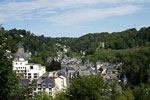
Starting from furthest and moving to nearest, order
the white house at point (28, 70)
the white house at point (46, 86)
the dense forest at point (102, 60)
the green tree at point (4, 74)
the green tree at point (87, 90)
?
the white house at point (28, 70), the white house at point (46, 86), the green tree at point (87, 90), the dense forest at point (102, 60), the green tree at point (4, 74)

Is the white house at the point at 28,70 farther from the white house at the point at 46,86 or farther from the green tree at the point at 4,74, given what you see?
the green tree at the point at 4,74

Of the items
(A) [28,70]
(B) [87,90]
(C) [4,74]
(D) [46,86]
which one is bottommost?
(D) [46,86]

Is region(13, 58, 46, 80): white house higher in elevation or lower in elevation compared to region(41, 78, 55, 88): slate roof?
higher

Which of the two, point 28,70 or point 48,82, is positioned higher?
point 28,70

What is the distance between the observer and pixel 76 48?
253 feet

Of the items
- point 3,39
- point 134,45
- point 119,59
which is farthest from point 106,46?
point 3,39

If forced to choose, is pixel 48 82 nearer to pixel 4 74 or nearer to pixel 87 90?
pixel 87 90

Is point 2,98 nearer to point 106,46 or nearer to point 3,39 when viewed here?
point 3,39

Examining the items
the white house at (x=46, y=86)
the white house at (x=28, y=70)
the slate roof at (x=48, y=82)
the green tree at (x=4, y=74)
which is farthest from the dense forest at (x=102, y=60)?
the slate roof at (x=48, y=82)

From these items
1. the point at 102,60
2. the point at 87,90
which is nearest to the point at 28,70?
the point at 87,90

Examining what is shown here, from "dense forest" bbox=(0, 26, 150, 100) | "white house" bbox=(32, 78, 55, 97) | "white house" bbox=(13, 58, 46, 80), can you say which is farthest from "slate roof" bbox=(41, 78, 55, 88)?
"white house" bbox=(13, 58, 46, 80)

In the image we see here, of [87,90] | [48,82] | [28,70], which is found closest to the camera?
[87,90]

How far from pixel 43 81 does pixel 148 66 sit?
19.4 meters

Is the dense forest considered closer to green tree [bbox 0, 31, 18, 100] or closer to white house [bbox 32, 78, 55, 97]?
green tree [bbox 0, 31, 18, 100]
